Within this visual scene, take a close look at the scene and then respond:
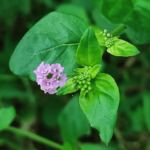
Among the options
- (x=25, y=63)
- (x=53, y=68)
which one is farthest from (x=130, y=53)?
(x=25, y=63)

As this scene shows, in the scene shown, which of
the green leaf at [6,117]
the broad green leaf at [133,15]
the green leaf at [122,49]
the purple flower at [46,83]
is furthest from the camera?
the green leaf at [6,117]

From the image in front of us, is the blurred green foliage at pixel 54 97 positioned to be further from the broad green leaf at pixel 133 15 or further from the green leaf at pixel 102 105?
the green leaf at pixel 102 105

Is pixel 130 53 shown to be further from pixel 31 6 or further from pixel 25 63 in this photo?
pixel 31 6

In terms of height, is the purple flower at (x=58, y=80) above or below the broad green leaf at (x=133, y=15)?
below

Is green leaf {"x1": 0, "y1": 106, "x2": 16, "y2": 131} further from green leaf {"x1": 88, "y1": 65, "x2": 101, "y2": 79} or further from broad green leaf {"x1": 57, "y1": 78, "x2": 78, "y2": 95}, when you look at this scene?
green leaf {"x1": 88, "y1": 65, "x2": 101, "y2": 79}

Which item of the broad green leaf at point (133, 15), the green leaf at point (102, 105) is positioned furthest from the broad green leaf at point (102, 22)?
the green leaf at point (102, 105)

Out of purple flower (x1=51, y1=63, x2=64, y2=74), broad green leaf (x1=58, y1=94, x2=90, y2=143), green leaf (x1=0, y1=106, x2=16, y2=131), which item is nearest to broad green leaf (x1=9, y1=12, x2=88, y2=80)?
purple flower (x1=51, y1=63, x2=64, y2=74)

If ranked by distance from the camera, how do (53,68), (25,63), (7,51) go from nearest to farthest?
(53,68)
(25,63)
(7,51)
